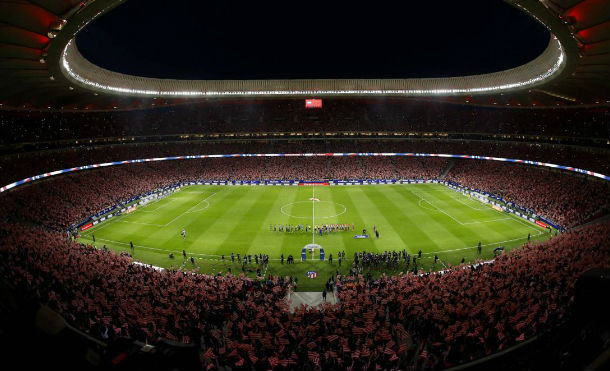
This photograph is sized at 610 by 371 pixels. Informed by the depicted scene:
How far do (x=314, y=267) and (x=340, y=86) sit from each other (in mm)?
45872

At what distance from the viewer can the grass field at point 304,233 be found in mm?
28812

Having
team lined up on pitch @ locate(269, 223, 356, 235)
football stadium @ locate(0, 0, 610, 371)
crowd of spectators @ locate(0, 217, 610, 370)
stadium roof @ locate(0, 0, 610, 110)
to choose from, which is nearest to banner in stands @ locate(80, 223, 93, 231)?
football stadium @ locate(0, 0, 610, 371)

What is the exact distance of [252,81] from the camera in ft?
213

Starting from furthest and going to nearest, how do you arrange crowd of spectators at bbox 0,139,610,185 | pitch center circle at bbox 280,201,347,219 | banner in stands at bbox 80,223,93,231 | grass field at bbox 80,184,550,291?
crowd of spectators at bbox 0,139,610,185
pitch center circle at bbox 280,201,347,219
banner in stands at bbox 80,223,93,231
grass field at bbox 80,184,550,291

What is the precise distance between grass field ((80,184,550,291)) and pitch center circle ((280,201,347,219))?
0.12 meters

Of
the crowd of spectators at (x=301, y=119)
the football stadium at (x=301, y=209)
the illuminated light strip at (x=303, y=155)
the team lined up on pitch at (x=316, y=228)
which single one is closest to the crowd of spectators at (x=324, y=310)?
the football stadium at (x=301, y=209)

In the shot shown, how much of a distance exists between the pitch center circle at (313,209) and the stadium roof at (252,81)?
24.8 metres

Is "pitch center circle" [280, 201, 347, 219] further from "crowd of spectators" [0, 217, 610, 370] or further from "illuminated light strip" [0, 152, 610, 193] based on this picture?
"illuminated light strip" [0, 152, 610, 193]

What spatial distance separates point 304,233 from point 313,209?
9125 millimetres

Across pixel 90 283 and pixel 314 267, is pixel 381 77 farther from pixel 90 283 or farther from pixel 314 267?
pixel 90 283

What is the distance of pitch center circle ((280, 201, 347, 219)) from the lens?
134ft

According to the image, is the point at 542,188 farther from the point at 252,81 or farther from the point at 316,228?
the point at 252,81

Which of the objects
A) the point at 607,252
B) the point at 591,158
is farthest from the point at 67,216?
the point at 591,158

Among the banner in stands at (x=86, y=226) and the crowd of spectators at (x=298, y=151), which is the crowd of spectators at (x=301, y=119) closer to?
the crowd of spectators at (x=298, y=151)
